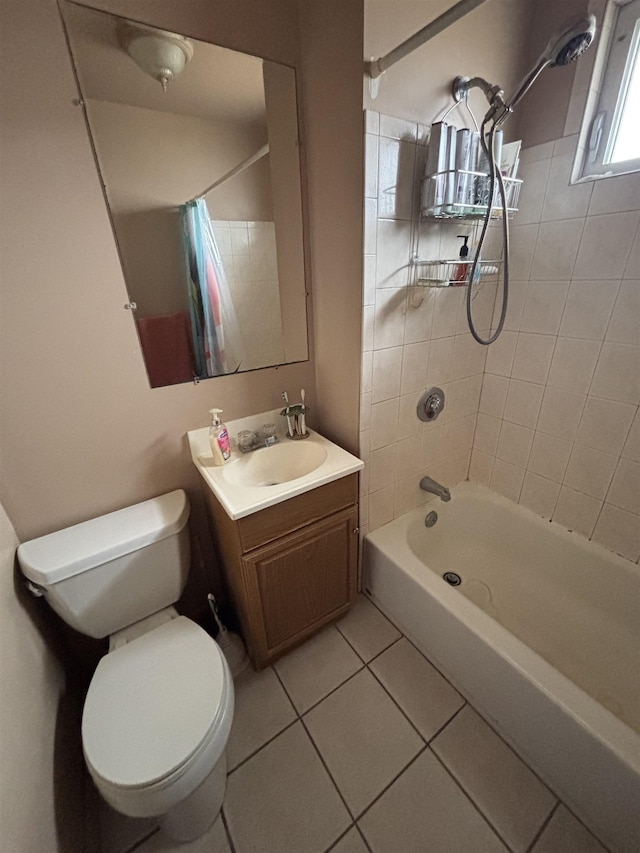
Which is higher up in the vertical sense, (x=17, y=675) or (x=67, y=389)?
(x=67, y=389)

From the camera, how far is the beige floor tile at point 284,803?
98cm

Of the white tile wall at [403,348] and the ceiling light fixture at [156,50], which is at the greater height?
the ceiling light fixture at [156,50]

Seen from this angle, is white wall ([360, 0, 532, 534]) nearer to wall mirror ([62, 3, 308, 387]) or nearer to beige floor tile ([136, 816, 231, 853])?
wall mirror ([62, 3, 308, 387])

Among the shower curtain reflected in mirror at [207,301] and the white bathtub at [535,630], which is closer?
the white bathtub at [535,630]

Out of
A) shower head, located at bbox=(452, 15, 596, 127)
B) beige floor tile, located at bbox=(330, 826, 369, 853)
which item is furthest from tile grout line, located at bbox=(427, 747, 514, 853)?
shower head, located at bbox=(452, 15, 596, 127)

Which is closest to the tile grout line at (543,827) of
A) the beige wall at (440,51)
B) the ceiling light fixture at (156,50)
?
the beige wall at (440,51)

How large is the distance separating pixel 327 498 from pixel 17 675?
904mm

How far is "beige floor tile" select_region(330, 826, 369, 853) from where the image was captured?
3.13 ft

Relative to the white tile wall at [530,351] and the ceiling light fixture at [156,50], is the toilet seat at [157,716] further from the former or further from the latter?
the ceiling light fixture at [156,50]

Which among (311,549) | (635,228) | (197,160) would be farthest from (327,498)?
(635,228)

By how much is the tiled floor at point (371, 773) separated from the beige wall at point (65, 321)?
0.93 meters

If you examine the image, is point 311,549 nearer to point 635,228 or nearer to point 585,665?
point 585,665

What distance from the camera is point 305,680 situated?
1.35m

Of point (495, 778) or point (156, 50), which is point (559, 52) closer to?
point (156, 50)
